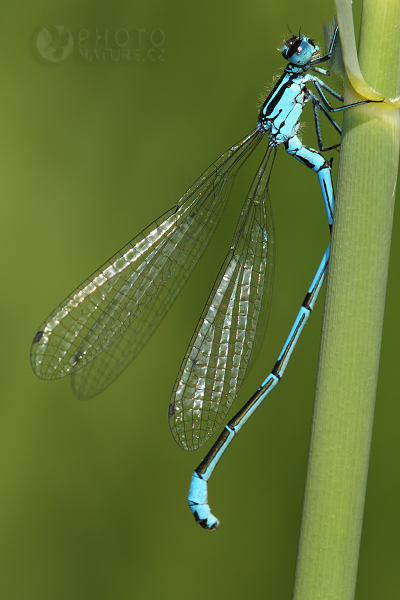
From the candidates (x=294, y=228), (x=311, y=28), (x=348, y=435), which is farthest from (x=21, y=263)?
(x=348, y=435)

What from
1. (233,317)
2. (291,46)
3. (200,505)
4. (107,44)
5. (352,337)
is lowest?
(200,505)

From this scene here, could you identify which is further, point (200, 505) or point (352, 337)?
point (200, 505)

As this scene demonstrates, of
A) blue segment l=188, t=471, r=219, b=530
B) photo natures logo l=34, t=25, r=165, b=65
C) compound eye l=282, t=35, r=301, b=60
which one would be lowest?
blue segment l=188, t=471, r=219, b=530

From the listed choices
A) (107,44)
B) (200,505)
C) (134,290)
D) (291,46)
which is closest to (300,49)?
(291,46)

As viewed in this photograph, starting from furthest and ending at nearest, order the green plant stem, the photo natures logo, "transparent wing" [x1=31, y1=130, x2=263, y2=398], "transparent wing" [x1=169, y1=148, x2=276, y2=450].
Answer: the photo natures logo
"transparent wing" [x1=31, y1=130, x2=263, y2=398]
"transparent wing" [x1=169, y1=148, x2=276, y2=450]
the green plant stem

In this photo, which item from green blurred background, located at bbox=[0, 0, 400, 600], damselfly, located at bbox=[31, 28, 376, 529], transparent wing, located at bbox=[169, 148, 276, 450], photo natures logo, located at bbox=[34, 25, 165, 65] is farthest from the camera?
photo natures logo, located at bbox=[34, 25, 165, 65]

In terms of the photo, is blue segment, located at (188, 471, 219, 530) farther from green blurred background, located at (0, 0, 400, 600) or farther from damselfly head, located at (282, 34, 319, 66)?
damselfly head, located at (282, 34, 319, 66)

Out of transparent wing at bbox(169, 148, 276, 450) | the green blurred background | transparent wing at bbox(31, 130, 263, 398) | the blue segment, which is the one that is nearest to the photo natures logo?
the green blurred background

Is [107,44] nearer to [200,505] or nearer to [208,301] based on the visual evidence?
[208,301]
